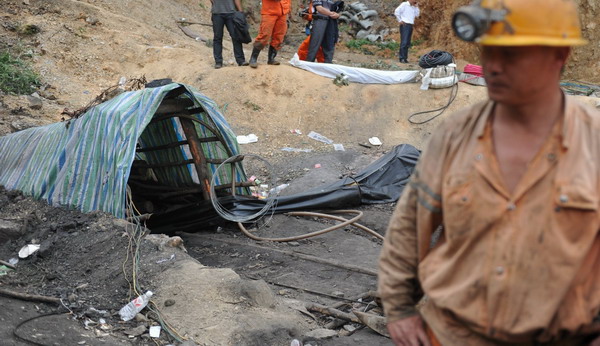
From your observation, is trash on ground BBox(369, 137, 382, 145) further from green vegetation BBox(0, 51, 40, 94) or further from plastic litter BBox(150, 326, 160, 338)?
plastic litter BBox(150, 326, 160, 338)

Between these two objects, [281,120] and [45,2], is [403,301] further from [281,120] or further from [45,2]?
[45,2]

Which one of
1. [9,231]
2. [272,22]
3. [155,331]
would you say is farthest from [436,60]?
[155,331]

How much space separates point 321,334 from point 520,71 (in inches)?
130

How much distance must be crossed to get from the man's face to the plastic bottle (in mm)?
3739

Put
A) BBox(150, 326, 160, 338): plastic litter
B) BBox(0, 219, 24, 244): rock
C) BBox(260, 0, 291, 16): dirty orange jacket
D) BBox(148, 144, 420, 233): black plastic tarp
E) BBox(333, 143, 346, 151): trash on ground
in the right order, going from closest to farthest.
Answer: BBox(150, 326, 160, 338): plastic litter < BBox(0, 219, 24, 244): rock < BBox(148, 144, 420, 233): black plastic tarp < BBox(333, 143, 346, 151): trash on ground < BBox(260, 0, 291, 16): dirty orange jacket

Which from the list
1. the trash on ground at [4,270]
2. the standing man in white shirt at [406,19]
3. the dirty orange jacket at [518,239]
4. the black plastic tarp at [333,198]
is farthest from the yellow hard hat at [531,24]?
the standing man in white shirt at [406,19]

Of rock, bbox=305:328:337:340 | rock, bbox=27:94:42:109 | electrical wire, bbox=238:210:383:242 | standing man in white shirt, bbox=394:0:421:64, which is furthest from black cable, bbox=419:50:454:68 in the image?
rock, bbox=305:328:337:340

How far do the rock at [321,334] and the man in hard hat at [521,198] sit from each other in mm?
2853

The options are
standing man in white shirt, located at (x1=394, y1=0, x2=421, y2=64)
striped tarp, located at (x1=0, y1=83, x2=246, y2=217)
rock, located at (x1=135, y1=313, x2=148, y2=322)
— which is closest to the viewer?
rock, located at (x1=135, y1=313, x2=148, y2=322)

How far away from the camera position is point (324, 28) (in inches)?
498

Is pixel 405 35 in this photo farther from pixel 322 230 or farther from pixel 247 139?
pixel 322 230

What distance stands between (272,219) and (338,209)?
0.94 m

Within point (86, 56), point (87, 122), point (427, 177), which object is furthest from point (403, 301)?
point (86, 56)

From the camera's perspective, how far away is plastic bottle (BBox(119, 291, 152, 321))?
4910 mm
